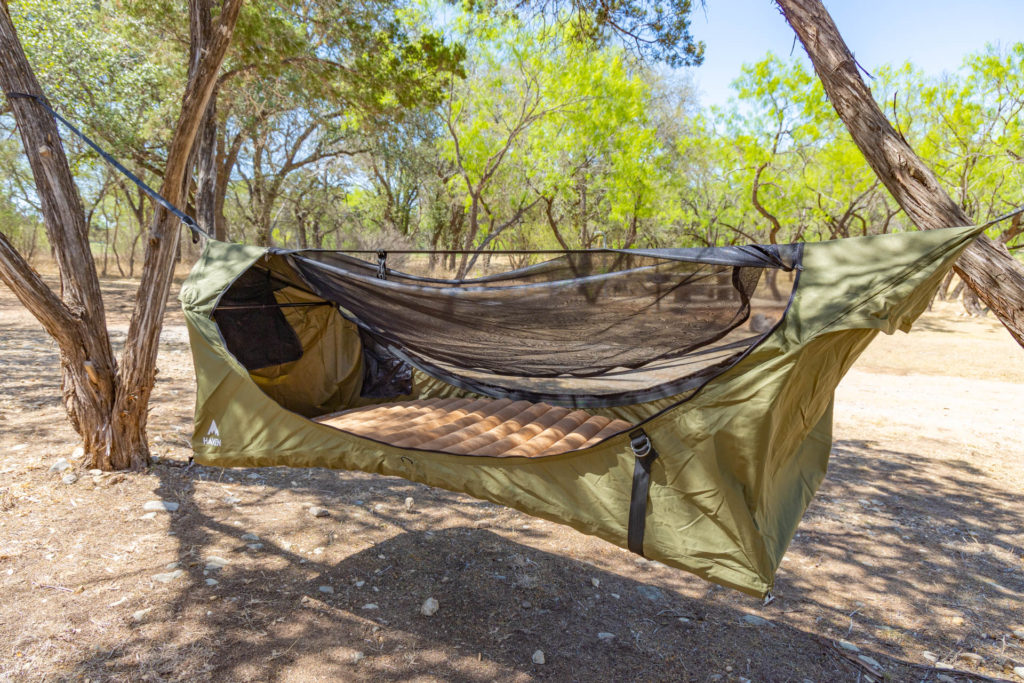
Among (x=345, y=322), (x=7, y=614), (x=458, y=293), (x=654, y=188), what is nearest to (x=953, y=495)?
(x=458, y=293)

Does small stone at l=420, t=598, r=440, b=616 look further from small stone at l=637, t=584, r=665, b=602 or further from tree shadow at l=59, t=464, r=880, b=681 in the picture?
small stone at l=637, t=584, r=665, b=602

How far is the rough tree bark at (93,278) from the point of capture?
93.4 inches

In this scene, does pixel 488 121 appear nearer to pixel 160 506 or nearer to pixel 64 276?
pixel 64 276

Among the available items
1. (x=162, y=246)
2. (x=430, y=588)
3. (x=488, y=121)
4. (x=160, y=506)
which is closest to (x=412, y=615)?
(x=430, y=588)

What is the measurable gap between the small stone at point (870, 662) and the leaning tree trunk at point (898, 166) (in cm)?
104

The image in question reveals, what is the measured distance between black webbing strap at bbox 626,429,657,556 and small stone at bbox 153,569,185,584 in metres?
1.50

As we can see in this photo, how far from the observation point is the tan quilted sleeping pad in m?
2.02

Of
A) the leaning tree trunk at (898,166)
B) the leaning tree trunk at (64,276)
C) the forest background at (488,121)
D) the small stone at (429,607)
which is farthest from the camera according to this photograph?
the forest background at (488,121)

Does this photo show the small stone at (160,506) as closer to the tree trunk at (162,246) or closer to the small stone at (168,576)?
the tree trunk at (162,246)

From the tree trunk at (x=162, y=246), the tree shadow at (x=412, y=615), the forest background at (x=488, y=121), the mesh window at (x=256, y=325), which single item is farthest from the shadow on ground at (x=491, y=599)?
the forest background at (x=488, y=121)

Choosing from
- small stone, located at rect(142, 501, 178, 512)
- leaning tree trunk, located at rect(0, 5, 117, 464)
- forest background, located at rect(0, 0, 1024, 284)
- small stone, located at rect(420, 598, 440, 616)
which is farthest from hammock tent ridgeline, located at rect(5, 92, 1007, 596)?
forest background, located at rect(0, 0, 1024, 284)

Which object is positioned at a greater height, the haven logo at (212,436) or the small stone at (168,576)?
the haven logo at (212,436)

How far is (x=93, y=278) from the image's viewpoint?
263 centimetres

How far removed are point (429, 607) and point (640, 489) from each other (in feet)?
2.99
